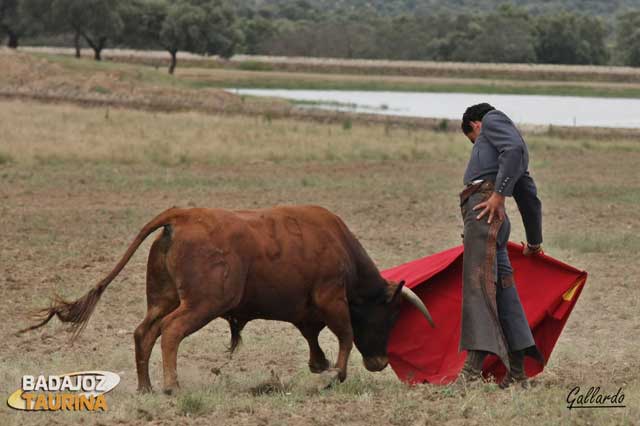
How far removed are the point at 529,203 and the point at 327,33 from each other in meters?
108

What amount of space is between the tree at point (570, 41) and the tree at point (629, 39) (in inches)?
63.7

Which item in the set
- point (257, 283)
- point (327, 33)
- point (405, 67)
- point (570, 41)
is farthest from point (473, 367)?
point (327, 33)

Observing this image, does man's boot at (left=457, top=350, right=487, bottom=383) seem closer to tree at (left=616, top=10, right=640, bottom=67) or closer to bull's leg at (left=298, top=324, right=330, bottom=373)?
bull's leg at (left=298, top=324, right=330, bottom=373)

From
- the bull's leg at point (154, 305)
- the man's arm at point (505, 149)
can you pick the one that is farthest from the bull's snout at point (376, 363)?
the man's arm at point (505, 149)

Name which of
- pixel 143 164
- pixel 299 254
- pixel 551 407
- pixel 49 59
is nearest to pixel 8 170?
pixel 143 164

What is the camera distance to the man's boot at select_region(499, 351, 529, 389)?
7.82m

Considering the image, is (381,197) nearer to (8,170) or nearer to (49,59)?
(8,170)

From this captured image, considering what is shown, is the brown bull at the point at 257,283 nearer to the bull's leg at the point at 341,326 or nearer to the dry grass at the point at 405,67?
the bull's leg at the point at 341,326

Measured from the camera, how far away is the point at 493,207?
7.50 meters

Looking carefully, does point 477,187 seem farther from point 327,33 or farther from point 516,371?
point 327,33

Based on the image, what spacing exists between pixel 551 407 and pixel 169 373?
228cm

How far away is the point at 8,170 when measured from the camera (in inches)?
901

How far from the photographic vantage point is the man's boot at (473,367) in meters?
7.67

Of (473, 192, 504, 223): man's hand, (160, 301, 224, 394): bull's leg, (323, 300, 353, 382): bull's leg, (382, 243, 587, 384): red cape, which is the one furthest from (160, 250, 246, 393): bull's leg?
(473, 192, 504, 223): man's hand
